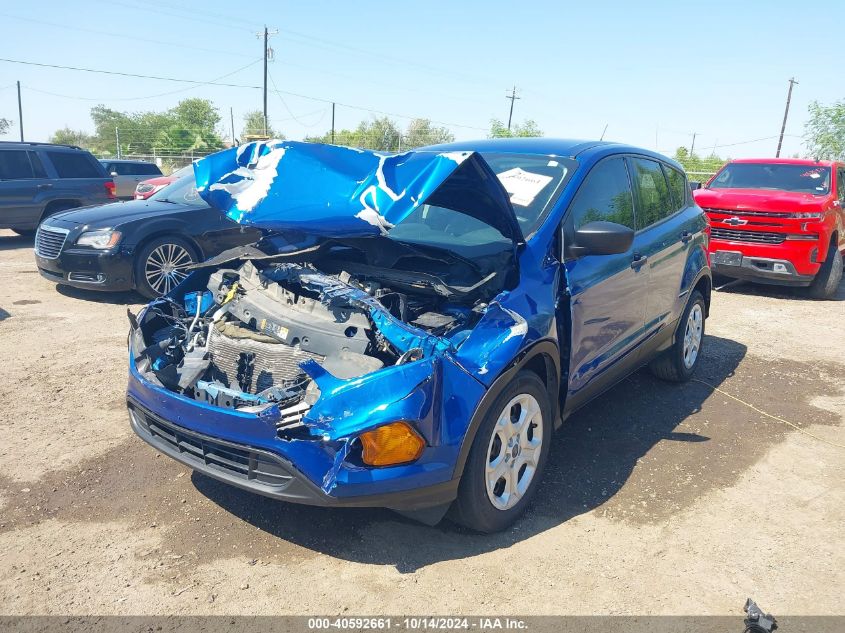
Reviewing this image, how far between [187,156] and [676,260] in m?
37.7

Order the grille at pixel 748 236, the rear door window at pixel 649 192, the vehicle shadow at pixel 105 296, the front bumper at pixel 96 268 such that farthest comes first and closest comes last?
the grille at pixel 748 236 → the vehicle shadow at pixel 105 296 → the front bumper at pixel 96 268 → the rear door window at pixel 649 192

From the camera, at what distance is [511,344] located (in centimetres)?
295

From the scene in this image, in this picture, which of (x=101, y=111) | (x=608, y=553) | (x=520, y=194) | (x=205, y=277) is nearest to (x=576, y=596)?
(x=608, y=553)

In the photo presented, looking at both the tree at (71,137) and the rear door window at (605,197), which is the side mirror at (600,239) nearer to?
the rear door window at (605,197)

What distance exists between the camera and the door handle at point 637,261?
4.16m

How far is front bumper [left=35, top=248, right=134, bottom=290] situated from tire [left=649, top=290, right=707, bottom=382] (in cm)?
558

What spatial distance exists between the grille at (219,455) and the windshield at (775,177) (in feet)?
31.2

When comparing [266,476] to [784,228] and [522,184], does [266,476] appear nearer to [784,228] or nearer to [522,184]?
[522,184]

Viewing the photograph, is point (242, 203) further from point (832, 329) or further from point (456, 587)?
point (832, 329)

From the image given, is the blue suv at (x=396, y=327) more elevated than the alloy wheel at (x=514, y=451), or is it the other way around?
the blue suv at (x=396, y=327)

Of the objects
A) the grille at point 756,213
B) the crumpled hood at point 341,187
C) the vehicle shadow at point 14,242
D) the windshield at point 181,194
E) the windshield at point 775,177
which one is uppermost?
the windshield at point 775,177

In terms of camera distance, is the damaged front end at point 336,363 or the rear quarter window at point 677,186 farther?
the rear quarter window at point 677,186

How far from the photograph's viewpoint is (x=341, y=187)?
10.6 ft

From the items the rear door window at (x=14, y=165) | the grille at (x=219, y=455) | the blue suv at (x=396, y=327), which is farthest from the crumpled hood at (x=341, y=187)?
the rear door window at (x=14, y=165)
